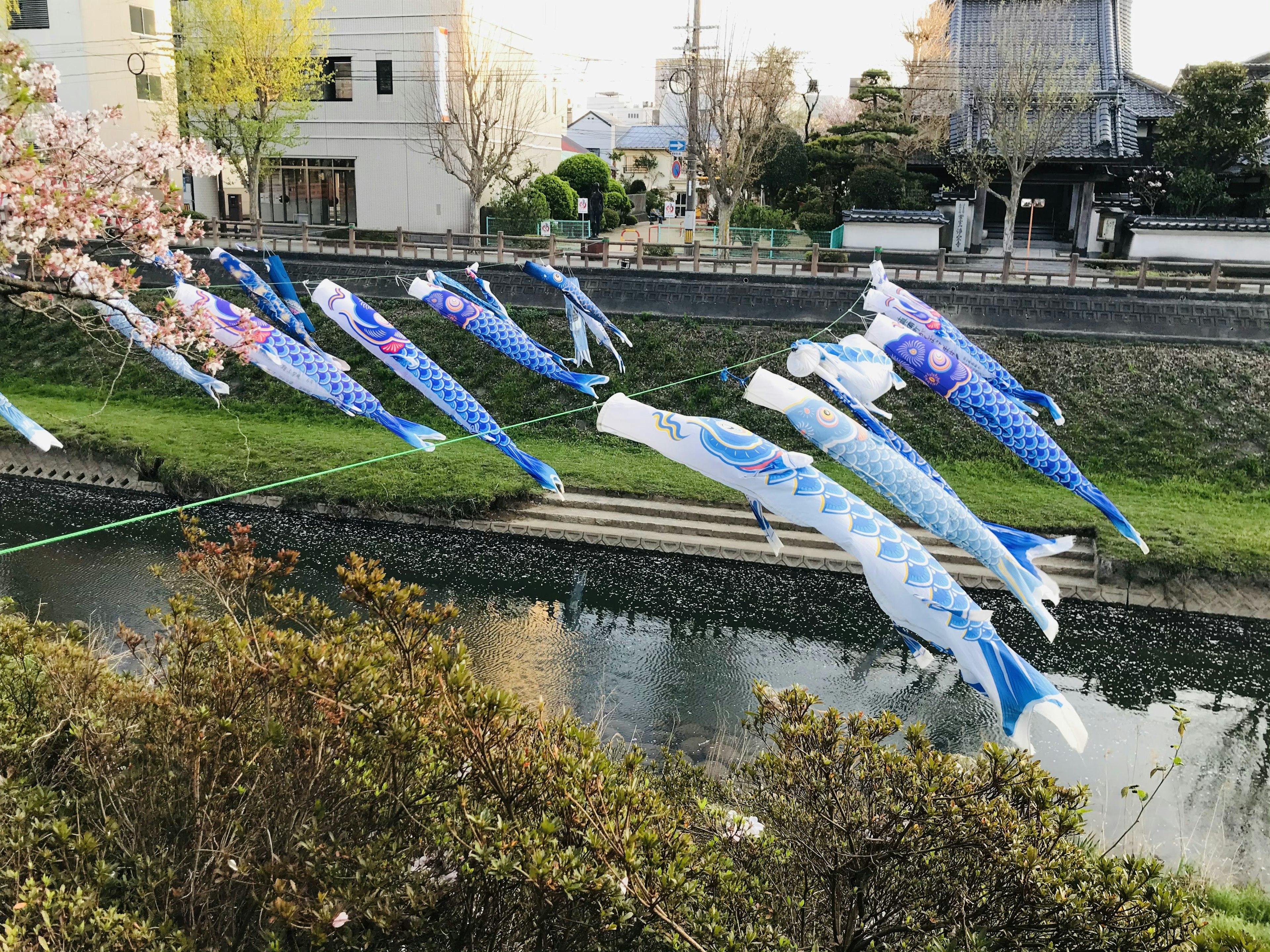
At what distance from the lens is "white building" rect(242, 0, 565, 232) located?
34.4 m

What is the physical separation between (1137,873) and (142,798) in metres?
6.17

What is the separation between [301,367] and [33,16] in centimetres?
3221

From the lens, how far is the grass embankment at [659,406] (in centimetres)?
1911

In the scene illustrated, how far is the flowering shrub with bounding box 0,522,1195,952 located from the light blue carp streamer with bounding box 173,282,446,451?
6682mm

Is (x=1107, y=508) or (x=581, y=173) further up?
(x=581, y=173)

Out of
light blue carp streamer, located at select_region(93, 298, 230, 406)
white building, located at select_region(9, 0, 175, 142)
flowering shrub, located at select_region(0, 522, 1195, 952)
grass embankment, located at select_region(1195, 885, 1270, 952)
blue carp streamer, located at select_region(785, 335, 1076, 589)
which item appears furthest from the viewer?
white building, located at select_region(9, 0, 175, 142)

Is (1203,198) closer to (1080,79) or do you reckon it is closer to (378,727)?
(1080,79)

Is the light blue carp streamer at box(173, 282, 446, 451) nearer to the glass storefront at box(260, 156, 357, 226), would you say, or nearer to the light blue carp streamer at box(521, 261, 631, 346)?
the light blue carp streamer at box(521, 261, 631, 346)

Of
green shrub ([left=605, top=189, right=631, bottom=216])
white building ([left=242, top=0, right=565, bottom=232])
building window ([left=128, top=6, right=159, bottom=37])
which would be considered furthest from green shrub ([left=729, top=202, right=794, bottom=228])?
building window ([left=128, top=6, right=159, bottom=37])

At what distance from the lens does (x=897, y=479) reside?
35.3ft

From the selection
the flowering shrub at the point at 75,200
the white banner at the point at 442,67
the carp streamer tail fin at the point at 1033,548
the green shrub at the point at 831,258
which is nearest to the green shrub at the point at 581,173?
the white banner at the point at 442,67

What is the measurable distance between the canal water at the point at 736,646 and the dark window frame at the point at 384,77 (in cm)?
2212

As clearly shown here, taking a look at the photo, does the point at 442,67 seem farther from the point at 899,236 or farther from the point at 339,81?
the point at 899,236

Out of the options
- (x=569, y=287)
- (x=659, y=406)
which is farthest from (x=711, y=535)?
(x=659, y=406)
